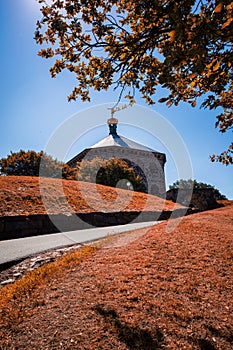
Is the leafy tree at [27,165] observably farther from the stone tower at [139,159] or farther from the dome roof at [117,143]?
the dome roof at [117,143]

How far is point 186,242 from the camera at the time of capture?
187 inches

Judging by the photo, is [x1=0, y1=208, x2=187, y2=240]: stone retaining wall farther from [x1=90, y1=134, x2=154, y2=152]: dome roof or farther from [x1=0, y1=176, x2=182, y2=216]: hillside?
[x1=90, y1=134, x2=154, y2=152]: dome roof

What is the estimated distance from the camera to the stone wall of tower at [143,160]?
3097cm

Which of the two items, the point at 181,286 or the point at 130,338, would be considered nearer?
the point at 130,338

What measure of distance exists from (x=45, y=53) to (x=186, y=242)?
500 cm

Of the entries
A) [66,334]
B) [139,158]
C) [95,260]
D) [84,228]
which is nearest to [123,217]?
[84,228]

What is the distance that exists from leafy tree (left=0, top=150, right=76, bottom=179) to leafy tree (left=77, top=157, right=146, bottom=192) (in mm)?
2797

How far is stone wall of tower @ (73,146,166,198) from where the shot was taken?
30969 millimetres

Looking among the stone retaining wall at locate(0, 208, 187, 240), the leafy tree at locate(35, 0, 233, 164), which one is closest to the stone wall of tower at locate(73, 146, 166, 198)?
the stone retaining wall at locate(0, 208, 187, 240)

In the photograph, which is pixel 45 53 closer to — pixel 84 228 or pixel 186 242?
pixel 186 242

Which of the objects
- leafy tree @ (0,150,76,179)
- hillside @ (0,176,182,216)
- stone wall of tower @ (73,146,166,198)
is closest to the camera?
hillside @ (0,176,182,216)

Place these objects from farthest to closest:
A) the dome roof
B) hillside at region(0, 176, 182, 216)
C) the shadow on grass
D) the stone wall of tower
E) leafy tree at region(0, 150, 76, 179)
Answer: the dome roof
the stone wall of tower
leafy tree at region(0, 150, 76, 179)
hillside at region(0, 176, 182, 216)
the shadow on grass

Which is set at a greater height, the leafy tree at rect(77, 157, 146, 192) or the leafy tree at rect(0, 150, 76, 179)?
the leafy tree at rect(0, 150, 76, 179)

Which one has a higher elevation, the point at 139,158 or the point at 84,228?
the point at 139,158
